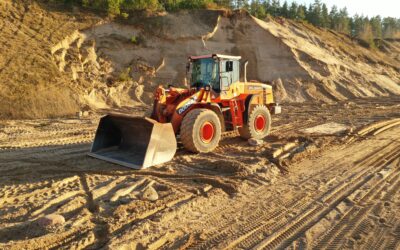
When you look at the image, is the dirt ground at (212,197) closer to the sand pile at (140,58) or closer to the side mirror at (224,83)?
the side mirror at (224,83)

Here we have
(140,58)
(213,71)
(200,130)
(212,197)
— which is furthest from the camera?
(140,58)

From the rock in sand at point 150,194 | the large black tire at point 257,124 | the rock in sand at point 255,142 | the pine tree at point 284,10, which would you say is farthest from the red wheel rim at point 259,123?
the pine tree at point 284,10

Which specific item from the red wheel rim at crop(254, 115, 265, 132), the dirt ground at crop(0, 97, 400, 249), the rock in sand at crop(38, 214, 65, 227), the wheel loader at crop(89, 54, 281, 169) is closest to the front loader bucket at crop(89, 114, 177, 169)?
the wheel loader at crop(89, 54, 281, 169)

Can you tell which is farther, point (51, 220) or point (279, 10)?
point (279, 10)

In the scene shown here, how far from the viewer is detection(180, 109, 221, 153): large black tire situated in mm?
7918

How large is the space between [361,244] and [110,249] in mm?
2934

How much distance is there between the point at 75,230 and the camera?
4.45 meters

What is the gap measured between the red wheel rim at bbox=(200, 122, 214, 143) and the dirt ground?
42cm

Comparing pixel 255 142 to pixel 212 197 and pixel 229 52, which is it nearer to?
pixel 212 197

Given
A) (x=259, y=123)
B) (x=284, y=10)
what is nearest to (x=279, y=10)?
(x=284, y=10)

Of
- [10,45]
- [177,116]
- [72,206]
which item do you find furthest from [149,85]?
[72,206]

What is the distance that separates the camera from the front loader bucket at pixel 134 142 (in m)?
7.12

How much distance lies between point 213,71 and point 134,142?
267 cm

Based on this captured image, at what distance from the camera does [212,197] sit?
5.73 m
